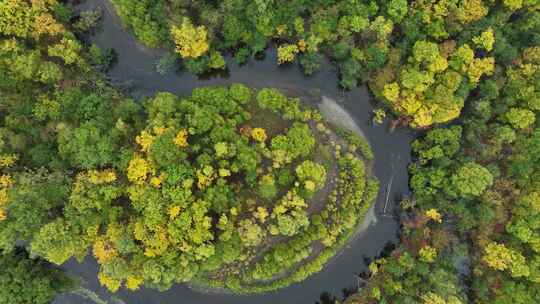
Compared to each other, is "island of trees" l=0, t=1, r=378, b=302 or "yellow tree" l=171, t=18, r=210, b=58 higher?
"yellow tree" l=171, t=18, r=210, b=58

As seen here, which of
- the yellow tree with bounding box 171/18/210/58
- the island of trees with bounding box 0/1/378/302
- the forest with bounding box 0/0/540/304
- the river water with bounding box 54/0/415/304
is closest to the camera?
the island of trees with bounding box 0/1/378/302

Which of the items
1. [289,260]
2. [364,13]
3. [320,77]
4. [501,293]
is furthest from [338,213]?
[364,13]

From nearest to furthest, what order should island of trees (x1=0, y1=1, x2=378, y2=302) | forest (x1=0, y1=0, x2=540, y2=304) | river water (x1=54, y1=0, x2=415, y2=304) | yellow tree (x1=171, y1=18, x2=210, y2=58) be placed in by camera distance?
island of trees (x1=0, y1=1, x2=378, y2=302) < forest (x1=0, y1=0, x2=540, y2=304) < yellow tree (x1=171, y1=18, x2=210, y2=58) < river water (x1=54, y1=0, x2=415, y2=304)

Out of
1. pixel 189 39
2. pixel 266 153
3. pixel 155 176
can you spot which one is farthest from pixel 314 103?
pixel 155 176

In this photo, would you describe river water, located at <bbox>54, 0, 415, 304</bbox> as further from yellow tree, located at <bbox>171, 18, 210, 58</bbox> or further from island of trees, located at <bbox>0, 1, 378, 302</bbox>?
yellow tree, located at <bbox>171, 18, 210, 58</bbox>

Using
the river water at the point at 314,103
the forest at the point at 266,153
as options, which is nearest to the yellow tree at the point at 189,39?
the forest at the point at 266,153

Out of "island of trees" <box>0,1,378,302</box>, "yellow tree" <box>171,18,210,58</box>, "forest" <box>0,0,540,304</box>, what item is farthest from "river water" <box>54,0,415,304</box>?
"yellow tree" <box>171,18,210,58</box>

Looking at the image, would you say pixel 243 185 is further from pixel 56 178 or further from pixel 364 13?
pixel 364 13
